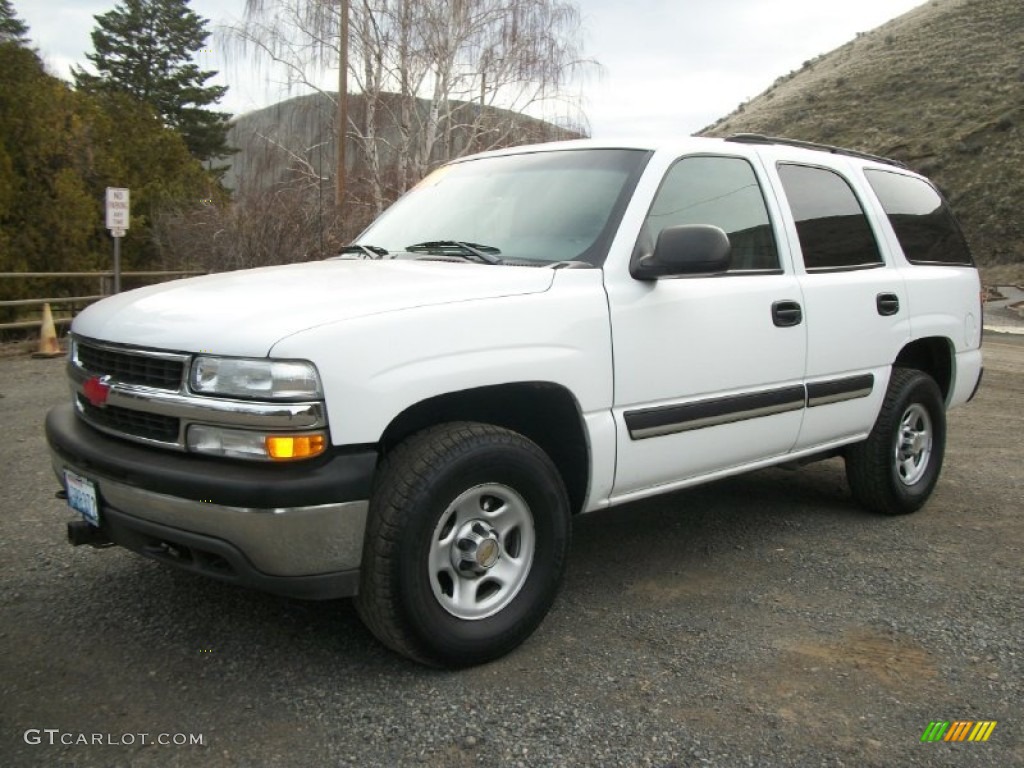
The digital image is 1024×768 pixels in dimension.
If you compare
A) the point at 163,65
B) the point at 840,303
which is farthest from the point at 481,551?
the point at 163,65

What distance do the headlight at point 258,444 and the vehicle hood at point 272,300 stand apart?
23 cm

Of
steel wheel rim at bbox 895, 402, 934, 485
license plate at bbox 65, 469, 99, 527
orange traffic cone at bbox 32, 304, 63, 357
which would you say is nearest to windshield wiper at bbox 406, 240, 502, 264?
license plate at bbox 65, 469, 99, 527

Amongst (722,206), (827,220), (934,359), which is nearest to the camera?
(722,206)

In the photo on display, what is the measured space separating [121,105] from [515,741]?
24.4 meters

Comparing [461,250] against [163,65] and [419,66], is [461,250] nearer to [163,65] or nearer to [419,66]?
[419,66]

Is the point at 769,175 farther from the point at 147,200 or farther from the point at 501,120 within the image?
the point at 501,120

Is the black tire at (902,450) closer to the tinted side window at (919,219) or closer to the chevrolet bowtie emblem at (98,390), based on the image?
the tinted side window at (919,219)

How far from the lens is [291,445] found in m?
2.63

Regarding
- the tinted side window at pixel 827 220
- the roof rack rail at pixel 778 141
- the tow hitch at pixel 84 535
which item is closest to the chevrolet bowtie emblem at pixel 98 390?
the tow hitch at pixel 84 535

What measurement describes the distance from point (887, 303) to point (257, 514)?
3.34m

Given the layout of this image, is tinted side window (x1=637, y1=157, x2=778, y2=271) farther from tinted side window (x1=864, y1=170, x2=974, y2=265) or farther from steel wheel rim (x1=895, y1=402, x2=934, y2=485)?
steel wheel rim (x1=895, y1=402, x2=934, y2=485)

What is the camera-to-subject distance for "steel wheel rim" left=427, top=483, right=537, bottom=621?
9.83ft

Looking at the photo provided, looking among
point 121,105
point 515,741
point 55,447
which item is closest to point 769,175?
point 515,741

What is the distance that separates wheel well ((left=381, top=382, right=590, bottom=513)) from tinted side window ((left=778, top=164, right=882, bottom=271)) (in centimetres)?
160
